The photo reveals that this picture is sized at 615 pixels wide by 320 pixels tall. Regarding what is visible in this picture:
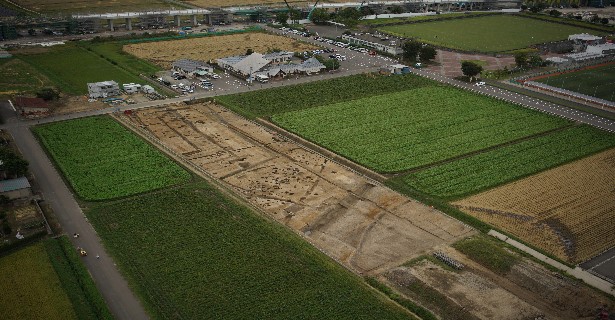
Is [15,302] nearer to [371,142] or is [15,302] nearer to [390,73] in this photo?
[371,142]

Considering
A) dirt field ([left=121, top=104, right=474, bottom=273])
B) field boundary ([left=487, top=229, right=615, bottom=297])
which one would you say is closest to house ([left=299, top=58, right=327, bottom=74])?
dirt field ([left=121, top=104, right=474, bottom=273])

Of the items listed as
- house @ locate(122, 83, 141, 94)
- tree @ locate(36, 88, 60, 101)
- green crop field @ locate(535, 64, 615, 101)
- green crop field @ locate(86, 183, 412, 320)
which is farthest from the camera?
green crop field @ locate(535, 64, 615, 101)

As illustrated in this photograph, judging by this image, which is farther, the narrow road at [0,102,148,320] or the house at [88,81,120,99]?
the house at [88,81,120,99]

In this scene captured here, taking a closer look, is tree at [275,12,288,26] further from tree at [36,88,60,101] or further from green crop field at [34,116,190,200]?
green crop field at [34,116,190,200]

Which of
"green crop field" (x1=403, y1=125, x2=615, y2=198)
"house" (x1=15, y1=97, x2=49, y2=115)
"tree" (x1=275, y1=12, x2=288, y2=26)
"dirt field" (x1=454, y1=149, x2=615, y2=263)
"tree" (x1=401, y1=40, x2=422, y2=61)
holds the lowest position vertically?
"dirt field" (x1=454, y1=149, x2=615, y2=263)

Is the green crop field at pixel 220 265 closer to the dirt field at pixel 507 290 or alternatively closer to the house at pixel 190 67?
the dirt field at pixel 507 290

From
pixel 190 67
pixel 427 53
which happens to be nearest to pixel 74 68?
pixel 190 67


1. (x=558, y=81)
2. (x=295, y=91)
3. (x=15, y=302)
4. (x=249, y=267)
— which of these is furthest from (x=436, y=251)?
(x=558, y=81)
